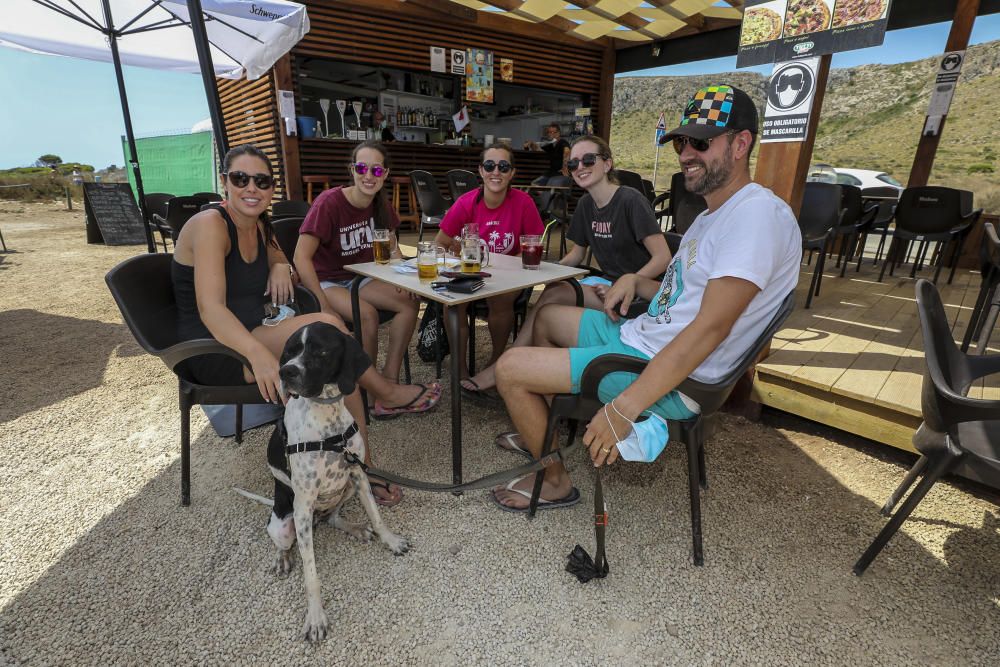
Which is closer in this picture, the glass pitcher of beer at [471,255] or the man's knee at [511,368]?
the man's knee at [511,368]

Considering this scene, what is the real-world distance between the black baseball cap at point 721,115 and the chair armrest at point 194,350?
1.71 meters

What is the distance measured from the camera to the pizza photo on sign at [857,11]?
185 centimetres

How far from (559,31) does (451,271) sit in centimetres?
899

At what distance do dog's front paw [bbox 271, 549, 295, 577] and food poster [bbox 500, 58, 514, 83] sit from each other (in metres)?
9.40

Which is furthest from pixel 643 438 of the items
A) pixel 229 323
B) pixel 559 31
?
pixel 559 31

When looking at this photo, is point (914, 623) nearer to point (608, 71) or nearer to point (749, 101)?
point (749, 101)

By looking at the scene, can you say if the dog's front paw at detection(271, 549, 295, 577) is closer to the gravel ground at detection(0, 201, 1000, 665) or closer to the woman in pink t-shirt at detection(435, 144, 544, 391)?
the gravel ground at detection(0, 201, 1000, 665)

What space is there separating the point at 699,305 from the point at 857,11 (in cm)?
144

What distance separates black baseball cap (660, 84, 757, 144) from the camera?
1500mm

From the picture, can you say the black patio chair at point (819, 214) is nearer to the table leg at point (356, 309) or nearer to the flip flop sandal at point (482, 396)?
the flip flop sandal at point (482, 396)

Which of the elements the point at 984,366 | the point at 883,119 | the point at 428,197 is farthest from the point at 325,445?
A: the point at 883,119

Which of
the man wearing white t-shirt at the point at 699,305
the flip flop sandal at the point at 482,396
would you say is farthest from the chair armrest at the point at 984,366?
the flip flop sandal at the point at 482,396

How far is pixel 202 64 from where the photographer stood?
2801 mm

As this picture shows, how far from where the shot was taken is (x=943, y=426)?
1475 mm
